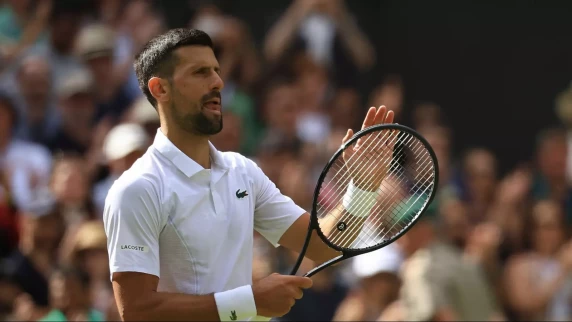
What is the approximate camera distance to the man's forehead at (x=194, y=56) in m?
3.80

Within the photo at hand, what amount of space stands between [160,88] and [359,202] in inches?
33.7

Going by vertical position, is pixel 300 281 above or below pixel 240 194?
below

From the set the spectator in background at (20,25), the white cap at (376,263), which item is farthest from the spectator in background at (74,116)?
the white cap at (376,263)

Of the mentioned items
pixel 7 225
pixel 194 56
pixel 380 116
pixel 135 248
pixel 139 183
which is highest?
pixel 194 56

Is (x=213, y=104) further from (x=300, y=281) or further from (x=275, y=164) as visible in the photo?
(x=275, y=164)

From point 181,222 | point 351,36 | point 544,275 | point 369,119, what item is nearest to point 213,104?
point 181,222

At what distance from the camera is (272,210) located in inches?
162

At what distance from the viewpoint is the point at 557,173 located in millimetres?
9180

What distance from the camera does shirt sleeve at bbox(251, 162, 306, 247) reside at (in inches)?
162

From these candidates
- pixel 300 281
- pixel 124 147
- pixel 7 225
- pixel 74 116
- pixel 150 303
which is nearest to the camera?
pixel 150 303

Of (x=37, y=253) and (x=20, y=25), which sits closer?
(x=37, y=253)

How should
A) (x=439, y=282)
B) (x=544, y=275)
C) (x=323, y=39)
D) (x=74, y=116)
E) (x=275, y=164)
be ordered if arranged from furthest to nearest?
1. (x=323, y=39)
2. (x=275, y=164)
3. (x=544, y=275)
4. (x=74, y=116)
5. (x=439, y=282)

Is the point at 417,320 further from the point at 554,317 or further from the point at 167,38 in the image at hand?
the point at 167,38

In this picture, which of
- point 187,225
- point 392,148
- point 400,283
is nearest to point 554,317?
point 400,283
